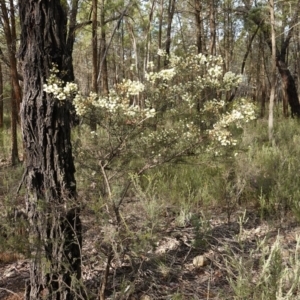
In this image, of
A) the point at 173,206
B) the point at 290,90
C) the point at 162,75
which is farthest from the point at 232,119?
the point at 290,90

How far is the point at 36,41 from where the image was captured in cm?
222

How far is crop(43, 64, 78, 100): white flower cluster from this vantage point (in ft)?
6.68

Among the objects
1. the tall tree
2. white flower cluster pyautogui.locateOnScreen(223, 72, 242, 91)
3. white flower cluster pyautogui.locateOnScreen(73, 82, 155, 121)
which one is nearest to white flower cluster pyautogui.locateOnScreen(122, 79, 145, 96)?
white flower cluster pyautogui.locateOnScreen(73, 82, 155, 121)

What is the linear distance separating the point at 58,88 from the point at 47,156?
0.54 metres

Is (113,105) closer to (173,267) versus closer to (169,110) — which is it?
(169,110)

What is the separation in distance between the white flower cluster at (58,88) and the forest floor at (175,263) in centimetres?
94

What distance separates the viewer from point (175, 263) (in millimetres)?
3066

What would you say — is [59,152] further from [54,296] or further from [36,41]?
[54,296]

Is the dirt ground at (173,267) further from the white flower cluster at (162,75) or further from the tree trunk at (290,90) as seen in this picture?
the tree trunk at (290,90)

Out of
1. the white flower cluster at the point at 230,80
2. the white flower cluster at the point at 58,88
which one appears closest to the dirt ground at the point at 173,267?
the white flower cluster at the point at 230,80

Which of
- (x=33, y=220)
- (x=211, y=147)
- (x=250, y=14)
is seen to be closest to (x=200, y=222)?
(x=211, y=147)

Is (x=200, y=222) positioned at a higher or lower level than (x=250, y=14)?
lower

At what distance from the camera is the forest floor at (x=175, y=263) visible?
2611 mm

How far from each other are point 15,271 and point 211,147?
213cm
